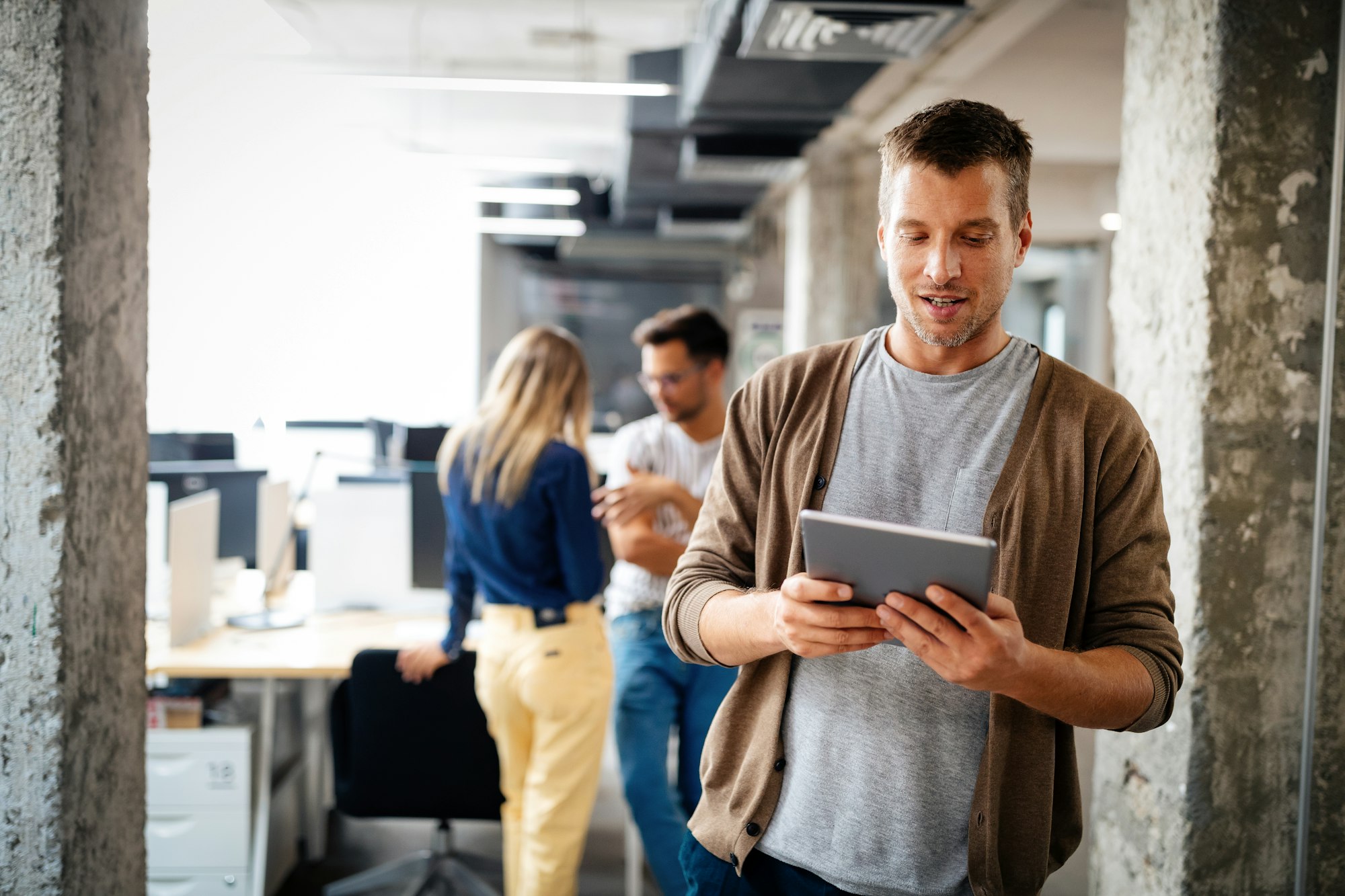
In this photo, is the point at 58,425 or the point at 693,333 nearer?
the point at 58,425

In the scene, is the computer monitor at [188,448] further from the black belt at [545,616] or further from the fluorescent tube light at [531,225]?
the fluorescent tube light at [531,225]

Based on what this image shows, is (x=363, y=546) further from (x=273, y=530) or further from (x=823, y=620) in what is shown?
(x=823, y=620)

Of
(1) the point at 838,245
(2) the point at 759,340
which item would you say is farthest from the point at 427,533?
(2) the point at 759,340

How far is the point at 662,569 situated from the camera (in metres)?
2.34

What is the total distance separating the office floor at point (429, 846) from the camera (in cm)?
315

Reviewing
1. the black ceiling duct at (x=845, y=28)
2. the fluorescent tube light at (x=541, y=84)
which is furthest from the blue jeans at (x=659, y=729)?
the fluorescent tube light at (x=541, y=84)

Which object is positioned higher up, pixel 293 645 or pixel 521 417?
pixel 521 417

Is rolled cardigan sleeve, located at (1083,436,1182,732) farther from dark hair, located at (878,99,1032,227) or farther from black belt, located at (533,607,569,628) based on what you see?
black belt, located at (533,607,569,628)

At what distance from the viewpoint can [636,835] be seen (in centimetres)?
286

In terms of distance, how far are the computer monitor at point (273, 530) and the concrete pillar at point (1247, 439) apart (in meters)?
3.04

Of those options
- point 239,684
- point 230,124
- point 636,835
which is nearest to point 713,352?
point 636,835

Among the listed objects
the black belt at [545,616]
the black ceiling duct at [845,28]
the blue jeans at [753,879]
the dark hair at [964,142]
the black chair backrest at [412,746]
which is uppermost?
the black ceiling duct at [845,28]

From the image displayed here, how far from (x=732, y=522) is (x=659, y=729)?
120 centimetres

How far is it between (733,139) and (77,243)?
383 cm
